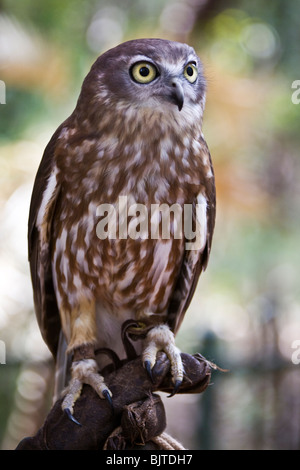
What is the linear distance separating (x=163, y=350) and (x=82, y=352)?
199 millimetres

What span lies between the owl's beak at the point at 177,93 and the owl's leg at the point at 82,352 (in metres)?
0.51

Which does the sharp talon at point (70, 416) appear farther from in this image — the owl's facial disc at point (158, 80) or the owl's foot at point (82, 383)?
the owl's facial disc at point (158, 80)

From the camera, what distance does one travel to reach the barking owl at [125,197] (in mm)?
1198

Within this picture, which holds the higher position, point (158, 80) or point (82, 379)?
point (158, 80)

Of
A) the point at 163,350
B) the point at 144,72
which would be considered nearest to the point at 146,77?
the point at 144,72

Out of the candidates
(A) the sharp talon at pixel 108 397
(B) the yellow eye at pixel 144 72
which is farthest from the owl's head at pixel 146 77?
(A) the sharp talon at pixel 108 397

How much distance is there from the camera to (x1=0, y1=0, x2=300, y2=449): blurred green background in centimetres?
272

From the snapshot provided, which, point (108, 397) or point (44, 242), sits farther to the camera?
point (44, 242)

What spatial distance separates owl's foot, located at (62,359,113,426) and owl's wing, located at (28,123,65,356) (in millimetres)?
171

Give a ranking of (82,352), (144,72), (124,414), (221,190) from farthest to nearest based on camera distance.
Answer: (221,190)
(82,352)
(144,72)
(124,414)

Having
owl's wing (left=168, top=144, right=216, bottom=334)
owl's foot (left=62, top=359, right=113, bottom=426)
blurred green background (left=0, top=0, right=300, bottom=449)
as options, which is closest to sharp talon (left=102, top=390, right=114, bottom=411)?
owl's foot (left=62, top=359, right=113, bottom=426)

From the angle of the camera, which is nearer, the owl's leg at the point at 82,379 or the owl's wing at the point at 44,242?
the owl's leg at the point at 82,379

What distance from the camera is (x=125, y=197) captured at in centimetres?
120

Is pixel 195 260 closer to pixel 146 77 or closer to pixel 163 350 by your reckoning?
pixel 163 350
